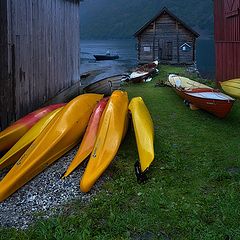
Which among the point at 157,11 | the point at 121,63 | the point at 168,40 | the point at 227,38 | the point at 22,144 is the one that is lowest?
the point at 22,144

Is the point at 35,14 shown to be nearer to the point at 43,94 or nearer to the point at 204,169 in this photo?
the point at 43,94

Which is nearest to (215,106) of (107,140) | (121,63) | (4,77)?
(107,140)

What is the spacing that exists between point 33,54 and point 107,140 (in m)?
3.43

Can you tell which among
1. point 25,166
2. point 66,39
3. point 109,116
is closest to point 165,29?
point 66,39

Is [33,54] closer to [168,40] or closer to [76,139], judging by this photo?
[76,139]

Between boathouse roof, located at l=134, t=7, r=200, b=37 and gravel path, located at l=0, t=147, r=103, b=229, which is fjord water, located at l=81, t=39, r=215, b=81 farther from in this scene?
gravel path, located at l=0, t=147, r=103, b=229

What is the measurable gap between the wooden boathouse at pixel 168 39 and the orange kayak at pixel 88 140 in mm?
23651

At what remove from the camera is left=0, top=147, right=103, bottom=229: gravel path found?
17.2 feet

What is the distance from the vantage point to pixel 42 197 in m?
5.75

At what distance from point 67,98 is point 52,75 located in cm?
183

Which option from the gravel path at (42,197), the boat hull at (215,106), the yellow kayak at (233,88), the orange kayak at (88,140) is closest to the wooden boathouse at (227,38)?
the yellow kayak at (233,88)

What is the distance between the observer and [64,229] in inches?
190

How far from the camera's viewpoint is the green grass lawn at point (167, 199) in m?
4.75

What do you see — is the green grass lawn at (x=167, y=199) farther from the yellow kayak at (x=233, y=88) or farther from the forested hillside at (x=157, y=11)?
the forested hillside at (x=157, y=11)
